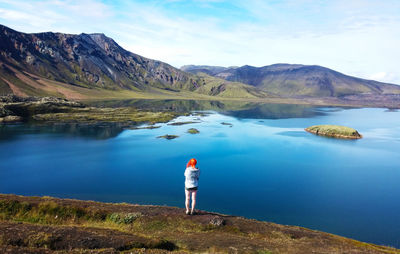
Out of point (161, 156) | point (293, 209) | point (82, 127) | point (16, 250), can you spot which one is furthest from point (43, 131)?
point (16, 250)

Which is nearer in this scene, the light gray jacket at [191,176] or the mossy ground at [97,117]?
the light gray jacket at [191,176]

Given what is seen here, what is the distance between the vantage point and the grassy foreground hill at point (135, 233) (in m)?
15.7

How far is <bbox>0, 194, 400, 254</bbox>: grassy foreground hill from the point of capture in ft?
51.5

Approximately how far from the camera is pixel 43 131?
117062 mm

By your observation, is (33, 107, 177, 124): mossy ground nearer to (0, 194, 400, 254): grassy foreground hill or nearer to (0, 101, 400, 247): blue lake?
(0, 101, 400, 247): blue lake

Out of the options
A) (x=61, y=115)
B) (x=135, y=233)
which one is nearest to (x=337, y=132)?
(x=135, y=233)

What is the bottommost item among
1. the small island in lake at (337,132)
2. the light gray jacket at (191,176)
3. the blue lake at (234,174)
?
the blue lake at (234,174)

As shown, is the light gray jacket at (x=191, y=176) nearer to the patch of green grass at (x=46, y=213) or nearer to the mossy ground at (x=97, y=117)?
the patch of green grass at (x=46, y=213)

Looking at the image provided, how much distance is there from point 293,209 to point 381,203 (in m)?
19.2

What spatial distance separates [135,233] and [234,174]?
4808 cm

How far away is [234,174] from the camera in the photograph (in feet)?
217

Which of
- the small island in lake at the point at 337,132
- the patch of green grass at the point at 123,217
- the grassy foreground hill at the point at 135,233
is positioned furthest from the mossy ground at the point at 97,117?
the patch of green grass at the point at 123,217

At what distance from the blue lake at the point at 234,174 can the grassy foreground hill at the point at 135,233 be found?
21.9 metres

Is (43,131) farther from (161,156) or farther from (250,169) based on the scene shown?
(250,169)
